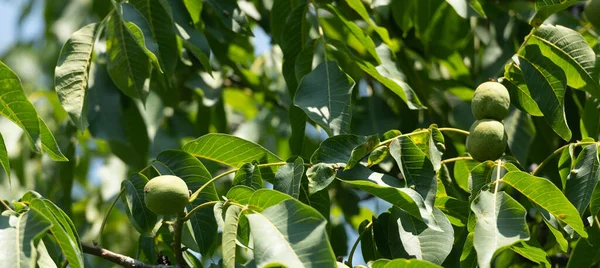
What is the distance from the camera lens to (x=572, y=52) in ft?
6.60

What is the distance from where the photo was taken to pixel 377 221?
1.88m

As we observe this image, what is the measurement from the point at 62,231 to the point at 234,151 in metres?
0.48

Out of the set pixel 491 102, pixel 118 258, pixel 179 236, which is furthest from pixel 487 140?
pixel 118 258

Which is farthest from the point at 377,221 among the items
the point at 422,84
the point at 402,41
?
the point at 402,41

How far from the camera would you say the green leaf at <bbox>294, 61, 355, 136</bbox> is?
1.93 m

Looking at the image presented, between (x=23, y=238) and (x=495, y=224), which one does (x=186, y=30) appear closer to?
(x=23, y=238)

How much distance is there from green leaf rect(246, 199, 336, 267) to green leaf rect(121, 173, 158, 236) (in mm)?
415

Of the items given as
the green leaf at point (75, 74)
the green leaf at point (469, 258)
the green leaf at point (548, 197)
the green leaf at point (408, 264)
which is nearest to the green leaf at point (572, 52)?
the green leaf at point (548, 197)

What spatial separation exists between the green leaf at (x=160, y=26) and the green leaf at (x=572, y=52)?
89cm

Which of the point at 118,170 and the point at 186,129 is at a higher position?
the point at 186,129

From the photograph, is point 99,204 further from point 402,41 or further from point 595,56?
point 595,56

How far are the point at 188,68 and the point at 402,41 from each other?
76 centimetres

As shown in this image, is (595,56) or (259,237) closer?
(259,237)

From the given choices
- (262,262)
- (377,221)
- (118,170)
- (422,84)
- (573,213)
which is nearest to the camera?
(262,262)
